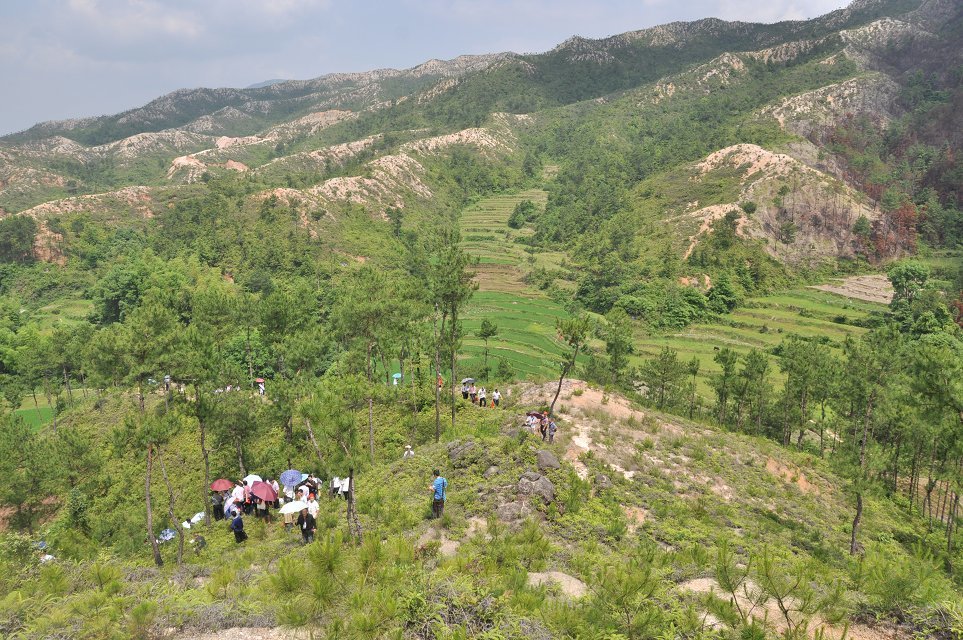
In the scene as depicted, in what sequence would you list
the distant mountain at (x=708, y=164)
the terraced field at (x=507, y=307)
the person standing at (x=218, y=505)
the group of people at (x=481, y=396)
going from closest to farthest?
1. the person standing at (x=218, y=505)
2. the group of people at (x=481, y=396)
3. the terraced field at (x=507, y=307)
4. the distant mountain at (x=708, y=164)

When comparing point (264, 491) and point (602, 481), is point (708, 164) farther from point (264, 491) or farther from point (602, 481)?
point (264, 491)

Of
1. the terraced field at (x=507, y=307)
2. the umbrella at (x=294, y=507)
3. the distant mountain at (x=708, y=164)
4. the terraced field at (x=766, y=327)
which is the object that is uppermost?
the distant mountain at (x=708, y=164)

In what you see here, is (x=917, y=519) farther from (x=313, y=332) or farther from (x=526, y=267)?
(x=526, y=267)

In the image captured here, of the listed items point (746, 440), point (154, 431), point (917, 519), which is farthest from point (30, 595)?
point (917, 519)

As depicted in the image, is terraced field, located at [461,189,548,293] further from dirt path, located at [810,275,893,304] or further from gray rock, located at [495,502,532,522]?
gray rock, located at [495,502,532,522]

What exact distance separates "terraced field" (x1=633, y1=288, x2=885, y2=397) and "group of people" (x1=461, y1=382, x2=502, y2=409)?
3670cm

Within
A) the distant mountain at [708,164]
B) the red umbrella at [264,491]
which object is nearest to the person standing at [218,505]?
the red umbrella at [264,491]

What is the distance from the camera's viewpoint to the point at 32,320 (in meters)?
72.0

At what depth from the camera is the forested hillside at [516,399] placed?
8.96m

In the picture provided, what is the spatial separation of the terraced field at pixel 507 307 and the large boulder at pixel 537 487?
17551 millimetres

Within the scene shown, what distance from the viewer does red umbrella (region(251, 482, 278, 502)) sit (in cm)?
1910

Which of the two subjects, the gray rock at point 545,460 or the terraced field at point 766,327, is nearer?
the gray rock at point 545,460

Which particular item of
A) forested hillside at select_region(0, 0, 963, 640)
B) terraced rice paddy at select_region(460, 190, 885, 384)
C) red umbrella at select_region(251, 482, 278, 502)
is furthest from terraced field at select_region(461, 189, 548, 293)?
red umbrella at select_region(251, 482, 278, 502)

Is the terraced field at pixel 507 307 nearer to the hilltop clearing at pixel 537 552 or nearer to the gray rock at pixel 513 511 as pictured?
the hilltop clearing at pixel 537 552
